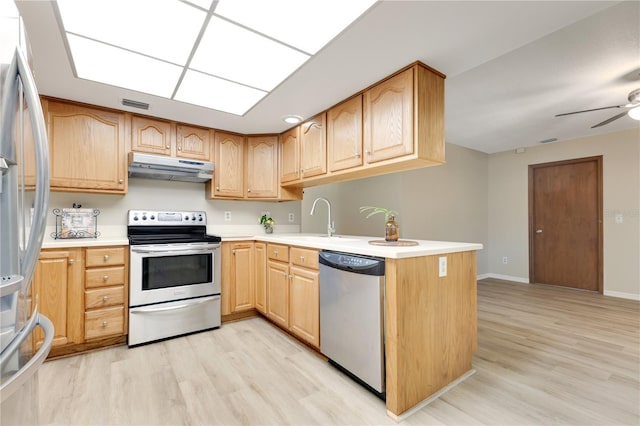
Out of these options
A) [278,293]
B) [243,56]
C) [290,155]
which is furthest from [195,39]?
[278,293]

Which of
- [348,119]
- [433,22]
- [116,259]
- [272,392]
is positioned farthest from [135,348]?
[433,22]

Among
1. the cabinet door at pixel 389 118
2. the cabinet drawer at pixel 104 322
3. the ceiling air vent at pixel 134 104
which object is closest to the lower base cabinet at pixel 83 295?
the cabinet drawer at pixel 104 322

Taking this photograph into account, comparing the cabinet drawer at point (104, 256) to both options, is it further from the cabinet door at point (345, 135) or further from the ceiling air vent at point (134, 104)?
the cabinet door at point (345, 135)

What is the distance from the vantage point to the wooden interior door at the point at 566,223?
4316 millimetres

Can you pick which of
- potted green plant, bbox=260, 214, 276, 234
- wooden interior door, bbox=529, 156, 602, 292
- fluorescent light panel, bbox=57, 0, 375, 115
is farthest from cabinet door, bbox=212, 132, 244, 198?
wooden interior door, bbox=529, 156, 602, 292

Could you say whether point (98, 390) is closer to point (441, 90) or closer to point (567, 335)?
point (441, 90)

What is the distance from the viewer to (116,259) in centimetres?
242

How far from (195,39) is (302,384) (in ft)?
7.29

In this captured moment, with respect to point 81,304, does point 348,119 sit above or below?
above

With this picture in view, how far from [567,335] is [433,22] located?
2.94 m

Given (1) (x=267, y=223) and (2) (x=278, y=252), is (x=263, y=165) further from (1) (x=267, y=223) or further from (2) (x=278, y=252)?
(2) (x=278, y=252)

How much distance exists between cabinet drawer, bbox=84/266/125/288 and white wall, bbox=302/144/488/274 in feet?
10.1

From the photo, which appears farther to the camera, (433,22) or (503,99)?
(503,99)

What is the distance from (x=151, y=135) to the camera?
2.91 metres
